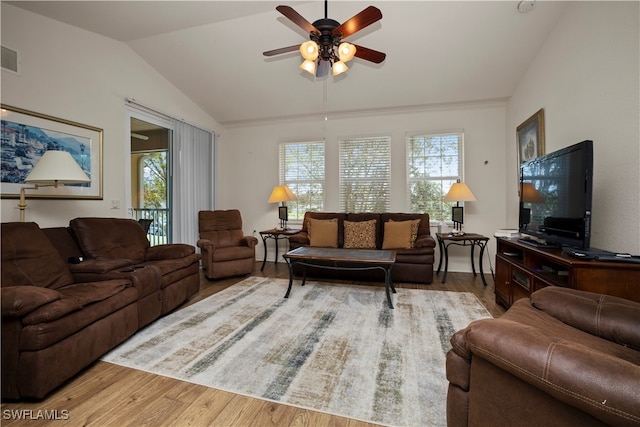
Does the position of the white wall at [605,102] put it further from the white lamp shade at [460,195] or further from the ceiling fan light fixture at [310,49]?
the ceiling fan light fixture at [310,49]

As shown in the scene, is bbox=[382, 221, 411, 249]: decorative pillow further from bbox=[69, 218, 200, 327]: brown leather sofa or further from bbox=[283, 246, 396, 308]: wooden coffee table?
bbox=[69, 218, 200, 327]: brown leather sofa

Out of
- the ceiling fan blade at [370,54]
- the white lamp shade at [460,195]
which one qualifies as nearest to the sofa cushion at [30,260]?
the ceiling fan blade at [370,54]

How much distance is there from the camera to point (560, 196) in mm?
2125

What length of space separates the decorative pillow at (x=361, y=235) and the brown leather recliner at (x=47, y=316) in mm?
2921

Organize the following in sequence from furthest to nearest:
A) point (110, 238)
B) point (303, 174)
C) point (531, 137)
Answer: point (303, 174) < point (531, 137) < point (110, 238)

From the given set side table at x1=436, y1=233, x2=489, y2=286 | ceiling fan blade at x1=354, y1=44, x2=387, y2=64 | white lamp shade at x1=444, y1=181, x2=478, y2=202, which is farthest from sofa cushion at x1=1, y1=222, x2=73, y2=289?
white lamp shade at x1=444, y1=181, x2=478, y2=202

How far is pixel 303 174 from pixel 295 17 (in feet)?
10.2

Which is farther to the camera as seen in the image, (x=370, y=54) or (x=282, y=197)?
(x=282, y=197)

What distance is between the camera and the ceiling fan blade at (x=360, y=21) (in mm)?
2117

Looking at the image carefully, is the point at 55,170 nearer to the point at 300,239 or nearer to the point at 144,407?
the point at 144,407

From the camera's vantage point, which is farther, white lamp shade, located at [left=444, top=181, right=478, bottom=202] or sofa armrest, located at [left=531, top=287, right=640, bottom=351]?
white lamp shade, located at [left=444, top=181, right=478, bottom=202]

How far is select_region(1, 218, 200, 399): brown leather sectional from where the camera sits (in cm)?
150

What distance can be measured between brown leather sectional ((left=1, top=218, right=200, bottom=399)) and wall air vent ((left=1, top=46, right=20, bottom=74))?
149cm

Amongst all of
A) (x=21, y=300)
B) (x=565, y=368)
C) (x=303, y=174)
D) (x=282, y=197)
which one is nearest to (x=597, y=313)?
(x=565, y=368)
